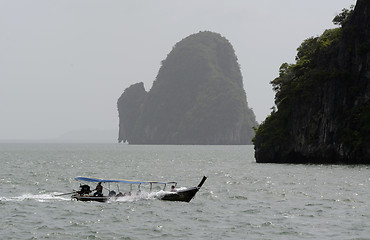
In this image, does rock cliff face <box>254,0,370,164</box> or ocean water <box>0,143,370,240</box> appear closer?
ocean water <box>0,143,370,240</box>

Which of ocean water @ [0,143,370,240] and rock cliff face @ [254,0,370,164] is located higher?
rock cliff face @ [254,0,370,164]

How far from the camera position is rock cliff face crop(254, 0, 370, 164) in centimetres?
7444

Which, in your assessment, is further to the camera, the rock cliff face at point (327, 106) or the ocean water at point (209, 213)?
the rock cliff face at point (327, 106)

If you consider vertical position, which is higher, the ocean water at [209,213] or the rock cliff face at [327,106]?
the rock cliff face at [327,106]

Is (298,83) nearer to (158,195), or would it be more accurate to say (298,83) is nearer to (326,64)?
(326,64)

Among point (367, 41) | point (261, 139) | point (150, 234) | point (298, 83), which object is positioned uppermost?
point (367, 41)

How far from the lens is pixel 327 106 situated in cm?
7794

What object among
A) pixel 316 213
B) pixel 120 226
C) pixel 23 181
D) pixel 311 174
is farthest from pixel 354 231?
pixel 23 181

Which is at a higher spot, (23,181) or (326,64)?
(326,64)

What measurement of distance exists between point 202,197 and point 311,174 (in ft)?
69.9

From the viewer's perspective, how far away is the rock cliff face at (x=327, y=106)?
7444cm

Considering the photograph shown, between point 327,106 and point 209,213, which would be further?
point 327,106

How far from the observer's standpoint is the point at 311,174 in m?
58.2

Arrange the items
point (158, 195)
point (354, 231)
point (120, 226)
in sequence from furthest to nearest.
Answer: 1. point (158, 195)
2. point (120, 226)
3. point (354, 231)
